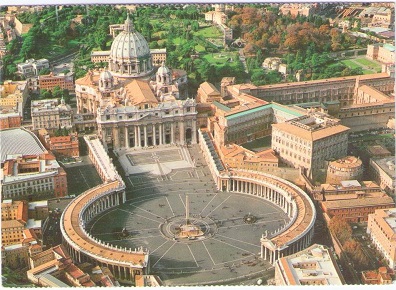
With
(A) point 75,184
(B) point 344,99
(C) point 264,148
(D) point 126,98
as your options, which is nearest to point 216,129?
(C) point 264,148

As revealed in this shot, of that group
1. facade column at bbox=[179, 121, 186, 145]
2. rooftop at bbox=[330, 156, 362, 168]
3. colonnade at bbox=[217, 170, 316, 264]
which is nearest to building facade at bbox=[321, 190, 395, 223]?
colonnade at bbox=[217, 170, 316, 264]

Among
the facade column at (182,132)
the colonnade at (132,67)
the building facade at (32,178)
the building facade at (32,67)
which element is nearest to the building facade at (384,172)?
the facade column at (182,132)

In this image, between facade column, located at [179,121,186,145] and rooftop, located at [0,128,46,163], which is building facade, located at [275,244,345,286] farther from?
rooftop, located at [0,128,46,163]

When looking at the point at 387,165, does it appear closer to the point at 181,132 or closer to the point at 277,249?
the point at 277,249

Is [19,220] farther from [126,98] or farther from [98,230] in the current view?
[126,98]

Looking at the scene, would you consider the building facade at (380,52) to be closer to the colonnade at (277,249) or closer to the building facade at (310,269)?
the colonnade at (277,249)

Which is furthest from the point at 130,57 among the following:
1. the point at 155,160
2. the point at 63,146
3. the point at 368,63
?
the point at 368,63

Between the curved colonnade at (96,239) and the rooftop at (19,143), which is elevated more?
the rooftop at (19,143)
